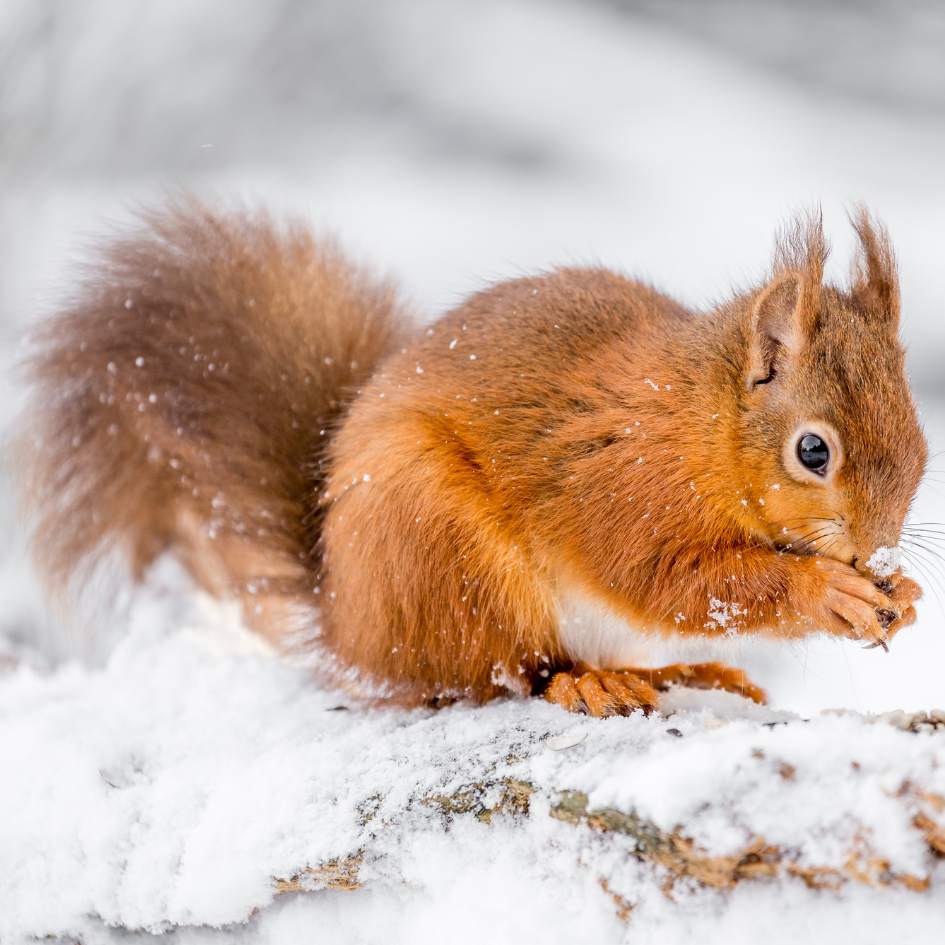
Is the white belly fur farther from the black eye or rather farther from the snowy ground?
the black eye

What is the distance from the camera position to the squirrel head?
55.7 inches

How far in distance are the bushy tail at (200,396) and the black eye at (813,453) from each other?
32.0 inches

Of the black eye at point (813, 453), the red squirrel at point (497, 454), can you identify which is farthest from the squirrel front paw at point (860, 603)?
→ the black eye at point (813, 453)

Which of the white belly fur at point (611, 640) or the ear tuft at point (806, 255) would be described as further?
the white belly fur at point (611, 640)

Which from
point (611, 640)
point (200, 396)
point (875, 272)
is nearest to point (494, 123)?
point (200, 396)

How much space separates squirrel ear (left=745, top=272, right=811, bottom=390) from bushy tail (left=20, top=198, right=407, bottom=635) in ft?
2.36

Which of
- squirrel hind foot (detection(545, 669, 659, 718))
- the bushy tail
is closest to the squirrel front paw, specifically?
squirrel hind foot (detection(545, 669, 659, 718))

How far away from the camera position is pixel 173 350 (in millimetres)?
1961

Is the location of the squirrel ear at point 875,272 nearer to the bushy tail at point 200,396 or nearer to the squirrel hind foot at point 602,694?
the squirrel hind foot at point 602,694

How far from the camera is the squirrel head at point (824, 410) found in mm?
1416

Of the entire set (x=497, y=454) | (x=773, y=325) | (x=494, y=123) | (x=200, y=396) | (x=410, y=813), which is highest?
(x=494, y=123)

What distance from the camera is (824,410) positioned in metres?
1.47

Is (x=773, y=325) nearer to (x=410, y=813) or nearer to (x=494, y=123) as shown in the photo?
(x=410, y=813)

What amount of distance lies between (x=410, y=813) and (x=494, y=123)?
2583mm
